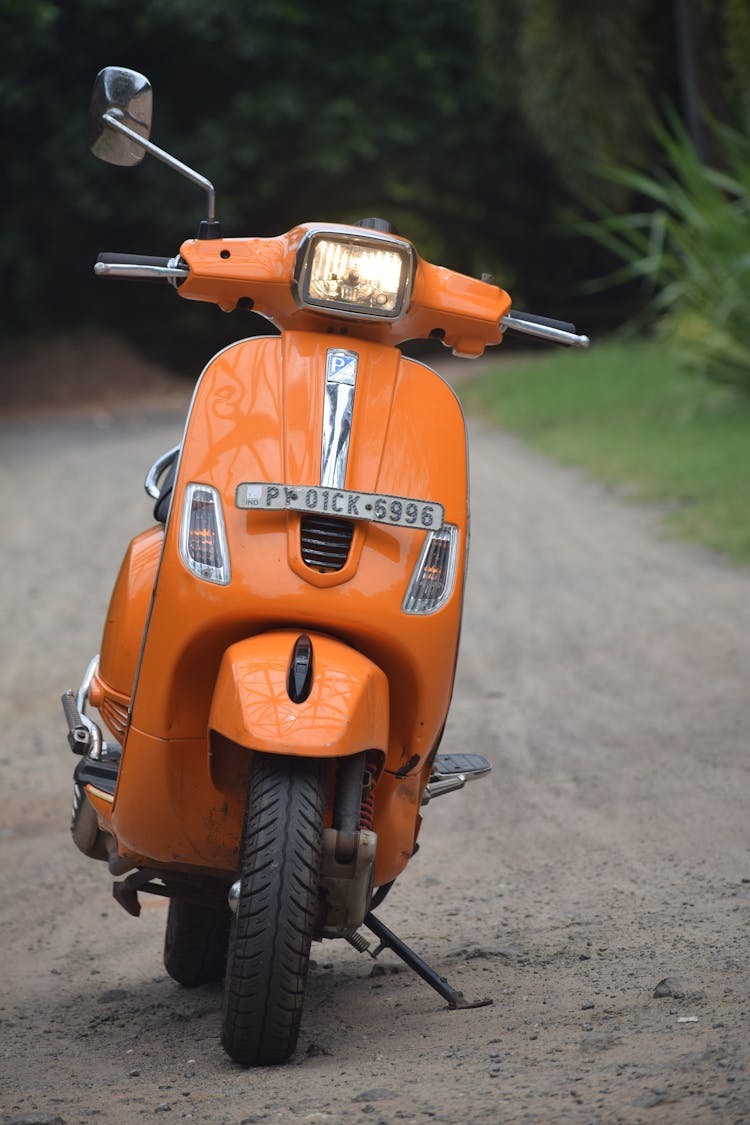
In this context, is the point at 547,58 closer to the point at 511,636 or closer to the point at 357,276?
the point at 511,636

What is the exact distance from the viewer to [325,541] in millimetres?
2885

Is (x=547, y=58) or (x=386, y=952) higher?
(x=547, y=58)

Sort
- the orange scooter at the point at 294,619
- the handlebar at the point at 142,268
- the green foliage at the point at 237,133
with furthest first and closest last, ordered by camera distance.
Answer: the green foliage at the point at 237,133, the handlebar at the point at 142,268, the orange scooter at the point at 294,619

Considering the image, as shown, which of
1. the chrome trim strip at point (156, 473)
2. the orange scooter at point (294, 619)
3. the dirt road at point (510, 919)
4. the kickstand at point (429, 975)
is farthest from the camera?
the chrome trim strip at point (156, 473)

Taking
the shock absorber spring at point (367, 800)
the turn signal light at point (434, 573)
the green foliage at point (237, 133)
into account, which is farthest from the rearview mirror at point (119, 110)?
the green foliage at point (237, 133)

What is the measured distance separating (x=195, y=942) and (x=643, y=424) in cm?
1263

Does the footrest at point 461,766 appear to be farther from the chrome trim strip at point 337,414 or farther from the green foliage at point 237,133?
the green foliage at point 237,133

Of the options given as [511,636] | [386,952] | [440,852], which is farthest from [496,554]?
[386,952]

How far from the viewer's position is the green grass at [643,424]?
1058 cm

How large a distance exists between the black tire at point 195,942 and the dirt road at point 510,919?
0.21 ft

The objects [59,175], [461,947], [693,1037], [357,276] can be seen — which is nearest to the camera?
[693,1037]

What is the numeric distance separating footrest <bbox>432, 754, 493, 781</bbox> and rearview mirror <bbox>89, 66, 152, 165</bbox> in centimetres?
146

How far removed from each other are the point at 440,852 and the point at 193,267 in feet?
6.40

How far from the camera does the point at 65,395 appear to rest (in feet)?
77.1
